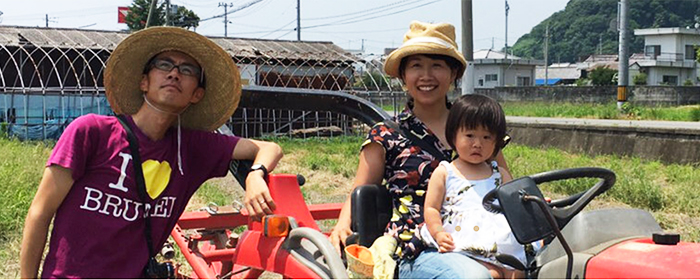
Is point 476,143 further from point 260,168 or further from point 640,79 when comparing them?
point 640,79

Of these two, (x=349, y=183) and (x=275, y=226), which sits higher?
(x=275, y=226)

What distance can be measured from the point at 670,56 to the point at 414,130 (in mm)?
57265

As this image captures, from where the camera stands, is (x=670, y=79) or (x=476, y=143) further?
(x=670, y=79)

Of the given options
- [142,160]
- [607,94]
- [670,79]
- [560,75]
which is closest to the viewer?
[142,160]

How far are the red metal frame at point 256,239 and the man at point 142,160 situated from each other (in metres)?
0.15

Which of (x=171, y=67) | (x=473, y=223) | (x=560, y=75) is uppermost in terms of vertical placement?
(x=560, y=75)

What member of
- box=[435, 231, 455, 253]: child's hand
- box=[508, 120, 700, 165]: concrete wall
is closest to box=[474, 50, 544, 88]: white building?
box=[508, 120, 700, 165]: concrete wall

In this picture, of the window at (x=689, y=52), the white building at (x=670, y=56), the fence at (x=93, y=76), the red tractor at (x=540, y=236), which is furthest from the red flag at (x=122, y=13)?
the window at (x=689, y=52)

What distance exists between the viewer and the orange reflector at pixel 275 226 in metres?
2.79

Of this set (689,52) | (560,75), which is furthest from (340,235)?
(560,75)

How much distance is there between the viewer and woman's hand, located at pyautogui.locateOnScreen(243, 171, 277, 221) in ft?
9.27

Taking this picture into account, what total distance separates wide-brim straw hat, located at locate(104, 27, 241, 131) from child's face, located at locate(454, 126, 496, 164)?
3.16ft

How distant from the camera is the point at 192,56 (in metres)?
Answer: 2.89

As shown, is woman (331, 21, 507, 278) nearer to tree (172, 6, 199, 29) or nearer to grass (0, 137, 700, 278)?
grass (0, 137, 700, 278)
